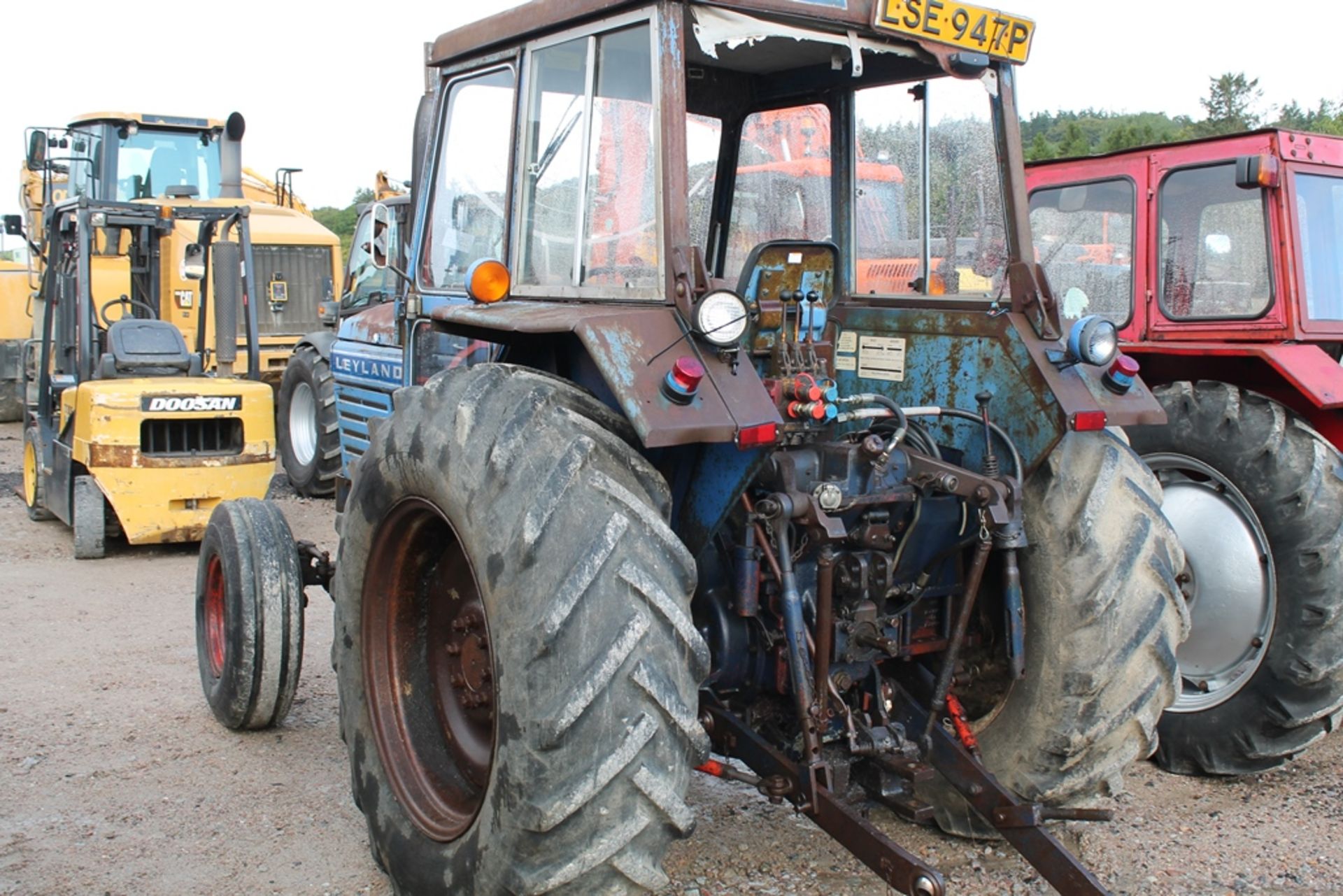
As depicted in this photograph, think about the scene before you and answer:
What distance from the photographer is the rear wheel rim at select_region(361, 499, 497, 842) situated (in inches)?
136

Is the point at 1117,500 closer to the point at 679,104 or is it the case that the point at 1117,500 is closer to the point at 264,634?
the point at 679,104

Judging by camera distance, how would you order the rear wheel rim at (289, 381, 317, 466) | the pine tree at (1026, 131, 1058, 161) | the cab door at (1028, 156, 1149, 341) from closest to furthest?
the cab door at (1028, 156, 1149, 341), the rear wheel rim at (289, 381, 317, 466), the pine tree at (1026, 131, 1058, 161)

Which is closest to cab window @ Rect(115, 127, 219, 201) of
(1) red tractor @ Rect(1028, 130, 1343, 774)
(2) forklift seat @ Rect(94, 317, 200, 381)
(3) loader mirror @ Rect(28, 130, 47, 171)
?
(3) loader mirror @ Rect(28, 130, 47, 171)

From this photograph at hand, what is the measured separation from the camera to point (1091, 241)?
19.5 feet

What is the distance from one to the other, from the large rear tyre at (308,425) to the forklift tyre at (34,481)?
1932 millimetres

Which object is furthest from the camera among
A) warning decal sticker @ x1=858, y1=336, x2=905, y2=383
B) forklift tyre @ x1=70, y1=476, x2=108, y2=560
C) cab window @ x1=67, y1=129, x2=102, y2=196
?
cab window @ x1=67, y1=129, x2=102, y2=196

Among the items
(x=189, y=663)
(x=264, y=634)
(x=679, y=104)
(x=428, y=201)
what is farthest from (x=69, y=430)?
(x=679, y=104)

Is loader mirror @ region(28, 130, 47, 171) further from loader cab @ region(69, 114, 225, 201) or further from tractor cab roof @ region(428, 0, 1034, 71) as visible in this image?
tractor cab roof @ region(428, 0, 1034, 71)

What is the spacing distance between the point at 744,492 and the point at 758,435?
0.33 meters

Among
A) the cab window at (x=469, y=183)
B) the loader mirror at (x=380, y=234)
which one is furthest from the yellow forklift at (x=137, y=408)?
the cab window at (x=469, y=183)

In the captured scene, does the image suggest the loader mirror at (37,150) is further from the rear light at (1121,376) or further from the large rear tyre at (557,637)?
the rear light at (1121,376)

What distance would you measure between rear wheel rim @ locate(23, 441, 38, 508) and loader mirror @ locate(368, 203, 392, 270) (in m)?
5.98

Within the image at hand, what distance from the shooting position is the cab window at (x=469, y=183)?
3.96 meters

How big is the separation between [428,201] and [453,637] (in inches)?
63.3
